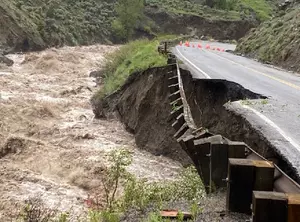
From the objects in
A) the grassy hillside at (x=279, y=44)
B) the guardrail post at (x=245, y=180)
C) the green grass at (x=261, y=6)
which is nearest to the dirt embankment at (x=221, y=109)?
the guardrail post at (x=245, y=180)

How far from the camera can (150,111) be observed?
16.6m

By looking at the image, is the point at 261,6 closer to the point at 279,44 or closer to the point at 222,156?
the point at 279,44

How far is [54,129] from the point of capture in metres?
18.5

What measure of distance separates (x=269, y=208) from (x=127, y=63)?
19832 millimetres

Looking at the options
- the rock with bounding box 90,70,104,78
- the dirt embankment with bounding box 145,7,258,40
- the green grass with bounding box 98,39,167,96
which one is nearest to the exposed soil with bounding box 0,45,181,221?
the rock with bounding box 90,70,104,78

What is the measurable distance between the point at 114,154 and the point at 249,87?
5.32 meters

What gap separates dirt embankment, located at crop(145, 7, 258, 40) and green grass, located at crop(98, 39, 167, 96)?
1633 inches

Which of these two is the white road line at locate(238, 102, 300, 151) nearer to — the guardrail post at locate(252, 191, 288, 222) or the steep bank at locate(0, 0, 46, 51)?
the guardrail post at locate(252, 191, 288, 222)

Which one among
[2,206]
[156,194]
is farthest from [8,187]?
[156,194]

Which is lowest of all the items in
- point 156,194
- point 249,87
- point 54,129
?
point 54,129

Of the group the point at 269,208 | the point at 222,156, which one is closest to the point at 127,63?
the point at 222,156

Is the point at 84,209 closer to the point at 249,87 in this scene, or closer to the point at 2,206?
the point at 2,206

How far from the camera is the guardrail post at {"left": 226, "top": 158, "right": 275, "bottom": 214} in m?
5.09

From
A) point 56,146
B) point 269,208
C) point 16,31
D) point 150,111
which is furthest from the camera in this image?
point 16,31
